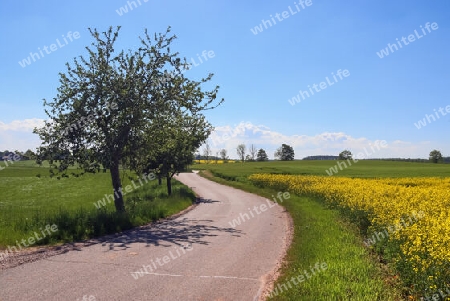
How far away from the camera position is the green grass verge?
7036 mm

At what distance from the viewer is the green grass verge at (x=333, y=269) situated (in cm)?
704

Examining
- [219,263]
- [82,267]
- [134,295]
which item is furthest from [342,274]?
[82,267]

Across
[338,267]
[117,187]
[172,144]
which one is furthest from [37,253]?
[172,144]

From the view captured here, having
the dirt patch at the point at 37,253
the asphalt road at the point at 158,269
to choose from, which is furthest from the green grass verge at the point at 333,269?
the dirt patch at the point at 37,253

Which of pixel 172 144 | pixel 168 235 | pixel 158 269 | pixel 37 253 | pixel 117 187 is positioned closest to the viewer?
pixel 158 269

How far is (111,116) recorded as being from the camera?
17.7 meters

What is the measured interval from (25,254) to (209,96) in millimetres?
11272

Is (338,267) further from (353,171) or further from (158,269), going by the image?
(353,171)

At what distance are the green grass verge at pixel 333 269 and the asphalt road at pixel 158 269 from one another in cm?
67

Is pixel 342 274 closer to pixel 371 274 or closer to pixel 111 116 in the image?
pixel 371 274

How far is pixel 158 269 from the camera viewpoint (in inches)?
365

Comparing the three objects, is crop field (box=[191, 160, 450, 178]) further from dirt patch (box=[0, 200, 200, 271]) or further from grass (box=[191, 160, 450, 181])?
dirt patch (box=[0, 200, 200, 271])

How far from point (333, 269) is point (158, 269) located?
4.45 meters

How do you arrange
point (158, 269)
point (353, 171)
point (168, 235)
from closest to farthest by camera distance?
point (158, 269)
point (168, 235)
point (353, 171)
